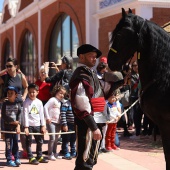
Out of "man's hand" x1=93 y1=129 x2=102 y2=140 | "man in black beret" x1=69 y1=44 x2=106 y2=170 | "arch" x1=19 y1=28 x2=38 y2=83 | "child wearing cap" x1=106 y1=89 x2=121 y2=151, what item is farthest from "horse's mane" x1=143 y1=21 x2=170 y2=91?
"arch" x1=19 y1=28 x2=38 y2=83

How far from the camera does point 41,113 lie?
6887 mm

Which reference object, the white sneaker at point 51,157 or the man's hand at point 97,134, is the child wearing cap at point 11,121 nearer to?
the white sneaker at point 51,157

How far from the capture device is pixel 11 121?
648cm

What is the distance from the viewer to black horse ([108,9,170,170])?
151 inches

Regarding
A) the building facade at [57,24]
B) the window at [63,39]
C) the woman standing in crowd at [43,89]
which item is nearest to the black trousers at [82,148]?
the woman standing in crowd at [43,89]

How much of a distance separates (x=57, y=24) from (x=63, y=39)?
94cm

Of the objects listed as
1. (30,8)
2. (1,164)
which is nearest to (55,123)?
(1,164)

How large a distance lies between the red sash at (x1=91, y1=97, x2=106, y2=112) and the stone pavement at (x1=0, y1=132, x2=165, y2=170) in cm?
227

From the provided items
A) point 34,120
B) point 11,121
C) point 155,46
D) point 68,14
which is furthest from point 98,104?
point 68,14

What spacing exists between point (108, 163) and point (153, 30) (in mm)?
3375

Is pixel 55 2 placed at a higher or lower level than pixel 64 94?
higher

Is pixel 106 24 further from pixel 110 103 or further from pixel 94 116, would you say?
pixel 94 116

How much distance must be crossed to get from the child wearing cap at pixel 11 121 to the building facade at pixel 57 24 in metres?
6.22

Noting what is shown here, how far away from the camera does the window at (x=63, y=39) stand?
1759 centimetres
